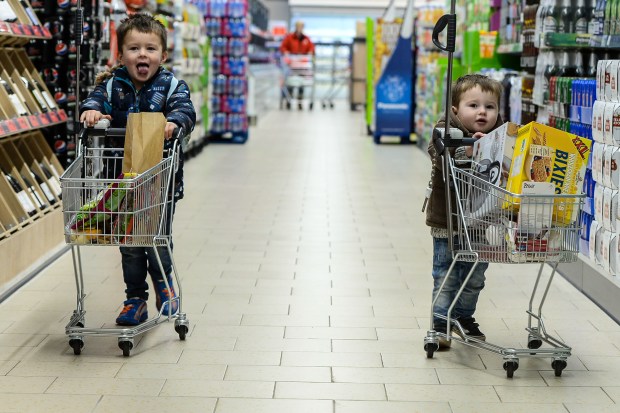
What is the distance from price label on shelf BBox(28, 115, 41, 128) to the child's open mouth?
1.63 metres

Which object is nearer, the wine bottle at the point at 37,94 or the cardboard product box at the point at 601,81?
the cardboard product box at the point at 601,81

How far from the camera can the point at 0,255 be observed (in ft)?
15.3

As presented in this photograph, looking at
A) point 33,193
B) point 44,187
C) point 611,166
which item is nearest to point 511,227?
point 611,166

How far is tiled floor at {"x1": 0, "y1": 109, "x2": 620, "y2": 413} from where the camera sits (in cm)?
338

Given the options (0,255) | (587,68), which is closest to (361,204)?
(587,68)

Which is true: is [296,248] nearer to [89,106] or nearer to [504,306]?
[504,306]

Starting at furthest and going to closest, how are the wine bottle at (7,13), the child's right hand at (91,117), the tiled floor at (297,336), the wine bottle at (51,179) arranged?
the wine bottle at (51,179) → the wine bottle at (7,13) → the child's right hand at (91,117) → the tiled floor at (297,336)

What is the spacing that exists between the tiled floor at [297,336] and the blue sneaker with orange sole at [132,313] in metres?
0.10

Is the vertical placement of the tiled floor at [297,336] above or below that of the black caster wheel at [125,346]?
below

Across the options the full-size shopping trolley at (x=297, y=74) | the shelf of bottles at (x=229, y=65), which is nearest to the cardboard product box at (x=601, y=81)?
the shelf of bottles at (x=229, y=65)

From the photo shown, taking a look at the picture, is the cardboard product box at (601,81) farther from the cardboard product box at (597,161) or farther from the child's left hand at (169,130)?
the child's left hand at (169,130)

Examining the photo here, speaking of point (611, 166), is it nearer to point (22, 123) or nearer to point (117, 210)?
point (117, 210)

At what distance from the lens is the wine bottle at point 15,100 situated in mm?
5426

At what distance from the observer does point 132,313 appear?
4.21 m
